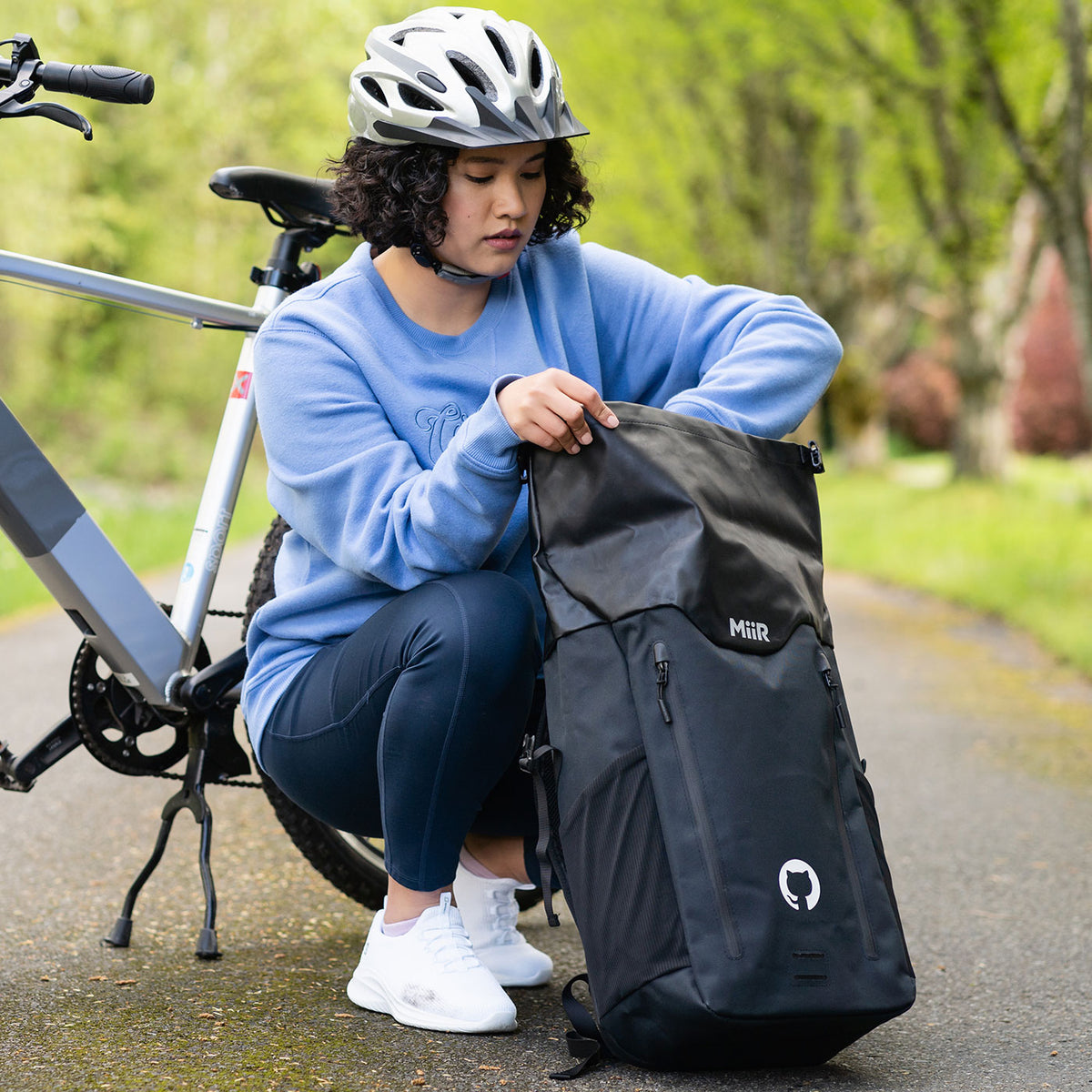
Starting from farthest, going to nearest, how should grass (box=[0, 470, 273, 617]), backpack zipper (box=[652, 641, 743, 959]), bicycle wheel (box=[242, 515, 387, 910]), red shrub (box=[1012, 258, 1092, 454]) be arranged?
1. red shrub (box=[1012, 258, 1092, 454])
2. grass (box=[0, 470, 273, 617])
3. bicycle wheel (box=[242, 515, 387, 910])
4. backpack zipper (box=[652, 641, 743, 959])

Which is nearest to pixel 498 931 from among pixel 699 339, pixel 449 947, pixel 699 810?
pixel 449 947

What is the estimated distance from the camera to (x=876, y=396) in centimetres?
2153

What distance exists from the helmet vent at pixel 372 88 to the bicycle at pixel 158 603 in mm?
400

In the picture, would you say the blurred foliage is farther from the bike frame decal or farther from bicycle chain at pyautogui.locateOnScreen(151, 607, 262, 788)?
bicycle chain at pyautogui.locateOnScreen(151, 607, 262, 788)

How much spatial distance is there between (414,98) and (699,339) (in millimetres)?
643

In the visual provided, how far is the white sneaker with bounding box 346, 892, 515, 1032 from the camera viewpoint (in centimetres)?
219

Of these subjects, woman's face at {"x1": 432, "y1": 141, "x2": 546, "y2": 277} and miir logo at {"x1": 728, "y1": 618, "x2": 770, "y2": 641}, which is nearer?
miir logo at {"x1": 728, "y1": 618, "x2": 770, "y2": 641}

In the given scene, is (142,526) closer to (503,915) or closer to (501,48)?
(503,915)

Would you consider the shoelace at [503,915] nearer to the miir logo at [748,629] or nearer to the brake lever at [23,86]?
the miir logo at [748,629]

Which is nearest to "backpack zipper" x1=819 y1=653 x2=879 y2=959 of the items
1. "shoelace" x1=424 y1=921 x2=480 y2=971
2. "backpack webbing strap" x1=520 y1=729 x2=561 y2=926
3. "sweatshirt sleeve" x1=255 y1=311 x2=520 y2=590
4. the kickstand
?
"backpack webbing strap" x1=520 y1=729 x2=561 y2=926

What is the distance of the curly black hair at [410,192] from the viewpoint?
232 cm

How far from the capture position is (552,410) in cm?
201

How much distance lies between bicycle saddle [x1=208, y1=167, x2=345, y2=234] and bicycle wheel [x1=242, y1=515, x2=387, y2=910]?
624 mm

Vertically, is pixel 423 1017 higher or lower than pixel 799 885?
lower
